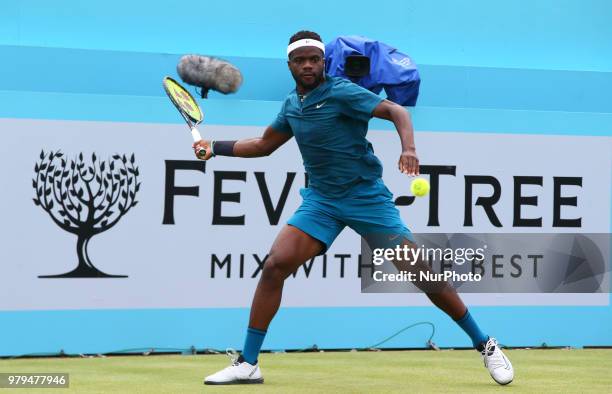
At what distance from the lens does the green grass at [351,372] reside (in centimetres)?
623

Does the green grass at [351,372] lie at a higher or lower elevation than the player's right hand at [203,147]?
lower

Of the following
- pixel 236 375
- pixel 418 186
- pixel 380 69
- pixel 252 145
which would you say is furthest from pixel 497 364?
pixel 380 69

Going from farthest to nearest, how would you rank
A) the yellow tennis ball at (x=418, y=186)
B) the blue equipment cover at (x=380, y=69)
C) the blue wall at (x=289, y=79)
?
the blue equipment cover at (x=380, y=69), the blue wall at (x=289, y=79), the yellow tennis ball at (x=418, y=186)

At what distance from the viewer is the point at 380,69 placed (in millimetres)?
8977

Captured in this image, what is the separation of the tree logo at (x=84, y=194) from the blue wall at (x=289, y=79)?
0.31 meters

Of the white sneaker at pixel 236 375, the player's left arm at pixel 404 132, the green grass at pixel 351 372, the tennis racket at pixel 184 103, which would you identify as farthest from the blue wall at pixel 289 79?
the player's left arm at pixel 404 132

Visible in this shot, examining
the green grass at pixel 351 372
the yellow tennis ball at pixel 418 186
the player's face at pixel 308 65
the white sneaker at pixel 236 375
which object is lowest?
the green grass at pixel 351 372

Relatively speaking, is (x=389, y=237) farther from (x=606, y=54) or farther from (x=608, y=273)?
(x=606, y=54)

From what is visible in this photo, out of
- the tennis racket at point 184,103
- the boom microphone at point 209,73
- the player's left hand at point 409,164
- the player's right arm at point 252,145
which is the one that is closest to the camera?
the player's left hand at point 409,164

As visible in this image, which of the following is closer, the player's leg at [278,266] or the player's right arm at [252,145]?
the player's leg at [278,266]

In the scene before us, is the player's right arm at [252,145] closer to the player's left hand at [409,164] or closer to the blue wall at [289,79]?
the player's left hand at [409,164]

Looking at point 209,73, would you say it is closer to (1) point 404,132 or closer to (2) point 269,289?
(2) point 269,289

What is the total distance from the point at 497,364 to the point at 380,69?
3.26 metres

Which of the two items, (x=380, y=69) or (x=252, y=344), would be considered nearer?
(x=252, y=344)
